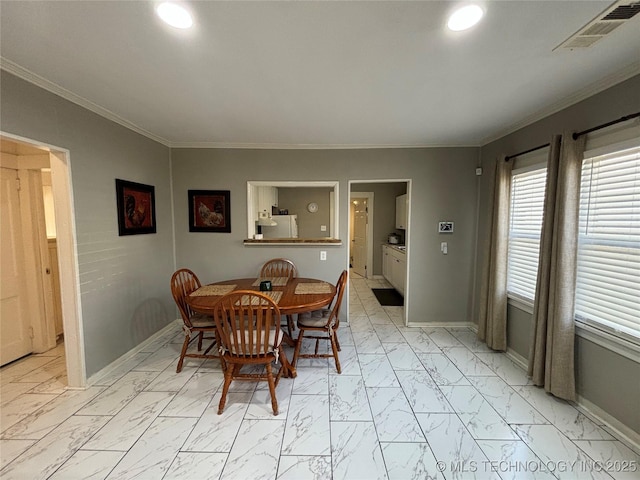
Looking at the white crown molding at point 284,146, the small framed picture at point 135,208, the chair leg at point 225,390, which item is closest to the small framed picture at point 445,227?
the white crown molding at point 284,146

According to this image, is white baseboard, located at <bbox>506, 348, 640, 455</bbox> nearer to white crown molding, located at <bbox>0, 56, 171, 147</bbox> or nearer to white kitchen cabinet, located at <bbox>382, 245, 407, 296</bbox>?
white kitchen cabinet, located at <bbox>382, 245, 407, 296</bbox>

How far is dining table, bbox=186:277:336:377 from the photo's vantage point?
2277 millimetres

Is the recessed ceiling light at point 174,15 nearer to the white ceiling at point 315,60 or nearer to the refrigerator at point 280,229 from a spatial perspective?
the white ceiling at point 315,60

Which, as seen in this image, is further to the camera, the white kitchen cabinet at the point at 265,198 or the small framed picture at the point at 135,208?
the white kitchen cabinet at the point at 265,198

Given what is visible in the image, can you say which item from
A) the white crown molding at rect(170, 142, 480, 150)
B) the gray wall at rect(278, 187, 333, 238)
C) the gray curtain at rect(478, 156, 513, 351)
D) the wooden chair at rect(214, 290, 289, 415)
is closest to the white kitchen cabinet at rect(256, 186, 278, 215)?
the gray wall at rect(278, 187, 333, 238)

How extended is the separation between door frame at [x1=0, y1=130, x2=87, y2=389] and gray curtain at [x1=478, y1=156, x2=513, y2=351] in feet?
13.2

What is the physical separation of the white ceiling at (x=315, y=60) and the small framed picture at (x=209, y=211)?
1.04 m

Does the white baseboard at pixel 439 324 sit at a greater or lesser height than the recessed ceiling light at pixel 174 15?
lesser

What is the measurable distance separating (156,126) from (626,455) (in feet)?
15.2

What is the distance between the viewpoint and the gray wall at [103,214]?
6.13ft

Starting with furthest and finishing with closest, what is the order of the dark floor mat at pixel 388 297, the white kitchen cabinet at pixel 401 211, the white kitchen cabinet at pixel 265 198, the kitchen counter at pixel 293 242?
the white kitchen cabinet at pixel 401 211 → the dark floor mat at pixel 388 297 → the white kitchen cabinet at pixel 265 198 → the kitchen counter at pixel 293 242

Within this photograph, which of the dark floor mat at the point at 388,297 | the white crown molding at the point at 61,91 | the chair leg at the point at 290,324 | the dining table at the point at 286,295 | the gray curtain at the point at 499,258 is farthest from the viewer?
the dark floor mat at the point at 388,297

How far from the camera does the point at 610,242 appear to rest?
71.8 inches

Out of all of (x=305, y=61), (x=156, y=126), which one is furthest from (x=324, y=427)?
(x=156, y=126)
